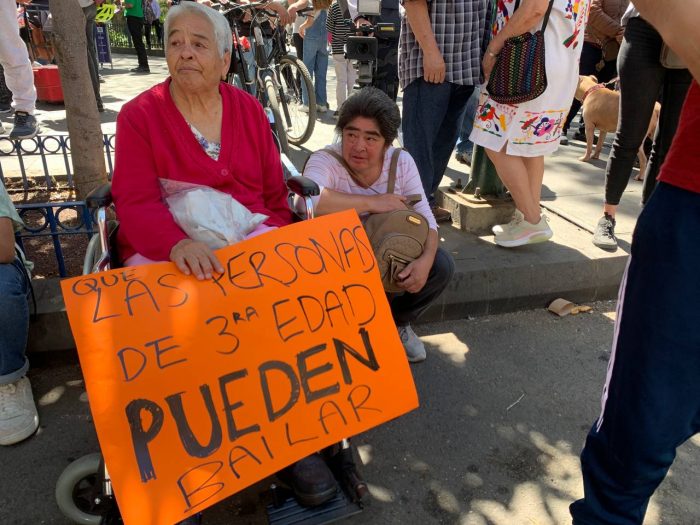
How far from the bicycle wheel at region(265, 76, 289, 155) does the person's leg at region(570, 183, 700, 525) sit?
355 cm

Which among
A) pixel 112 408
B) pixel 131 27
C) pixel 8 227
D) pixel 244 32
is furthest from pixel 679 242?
pixel 131 27

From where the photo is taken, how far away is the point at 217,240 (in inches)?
76.7

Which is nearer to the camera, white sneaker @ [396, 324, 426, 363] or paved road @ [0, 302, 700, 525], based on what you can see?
paved road @ [0, 302, 700, 525]

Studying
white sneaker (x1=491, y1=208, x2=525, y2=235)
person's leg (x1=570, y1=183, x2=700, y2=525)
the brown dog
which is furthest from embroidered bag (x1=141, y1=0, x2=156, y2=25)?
person's leg (x1=570, y1=183, x2=700, y2=525)

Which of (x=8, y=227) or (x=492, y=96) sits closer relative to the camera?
(x=8, y=227)

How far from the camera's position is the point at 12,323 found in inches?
84.7

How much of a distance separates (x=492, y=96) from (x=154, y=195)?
6.57 feet

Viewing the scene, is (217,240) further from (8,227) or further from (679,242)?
(679,242)

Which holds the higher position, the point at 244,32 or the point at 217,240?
the point at 244,32

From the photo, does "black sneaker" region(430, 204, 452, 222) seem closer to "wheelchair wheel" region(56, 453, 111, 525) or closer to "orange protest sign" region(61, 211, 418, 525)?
"orange protest sign" region(61, 211, 418, 525)

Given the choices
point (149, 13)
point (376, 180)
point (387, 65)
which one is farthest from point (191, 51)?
point (149, 13)

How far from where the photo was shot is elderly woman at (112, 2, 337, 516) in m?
1.93

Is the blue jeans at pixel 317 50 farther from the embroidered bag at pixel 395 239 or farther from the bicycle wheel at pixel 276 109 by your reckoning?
the embroidered bag at pixel 395 239

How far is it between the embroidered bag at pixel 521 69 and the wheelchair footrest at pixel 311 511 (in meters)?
2.25
